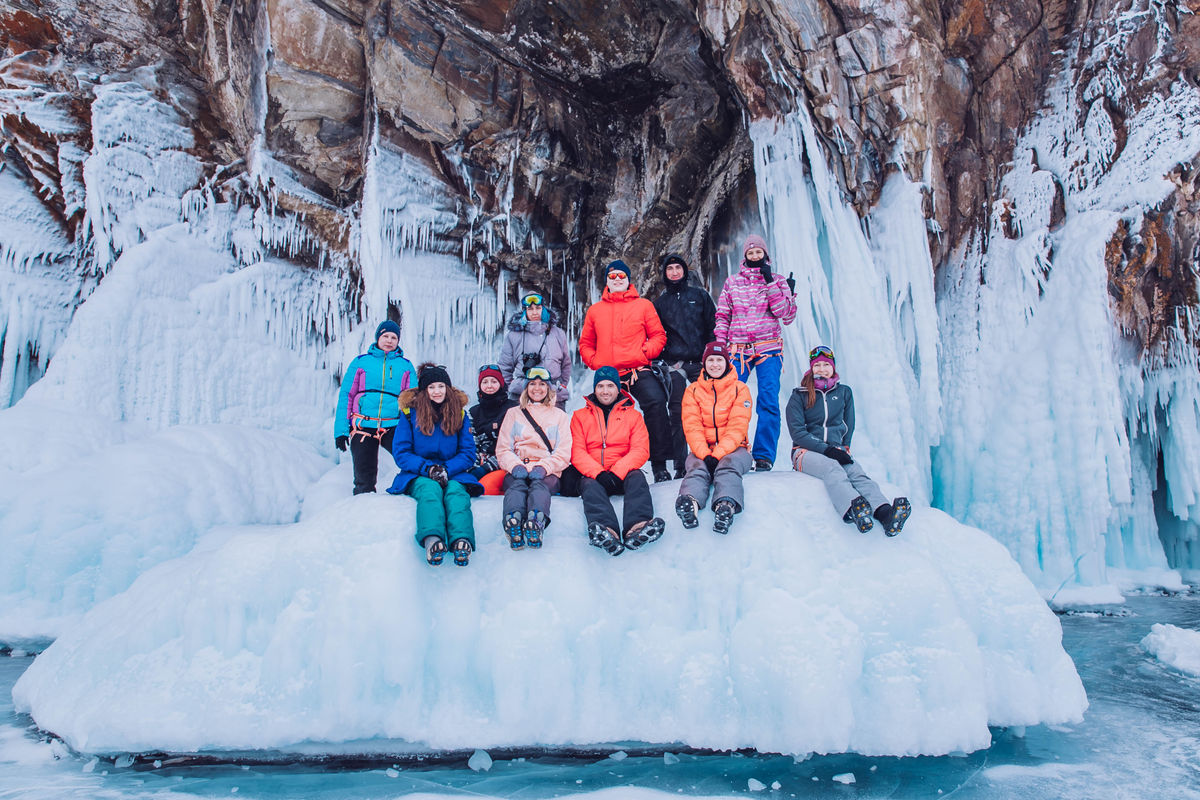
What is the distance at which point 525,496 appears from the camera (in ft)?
12.6

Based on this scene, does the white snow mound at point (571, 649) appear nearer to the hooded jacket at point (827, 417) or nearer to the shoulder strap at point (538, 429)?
the shoulder strap at point (538, 429)

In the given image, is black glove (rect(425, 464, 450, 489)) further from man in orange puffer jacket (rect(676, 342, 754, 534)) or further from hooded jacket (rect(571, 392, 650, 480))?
man in orange puffer jacket (rect(676, 342, 754, 534))

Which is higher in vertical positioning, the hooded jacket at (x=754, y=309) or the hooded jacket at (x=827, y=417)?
the hooded jacket at (x=754, y=309)

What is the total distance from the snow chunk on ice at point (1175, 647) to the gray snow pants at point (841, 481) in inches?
131

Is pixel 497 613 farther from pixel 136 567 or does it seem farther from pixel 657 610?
pixel 136 567

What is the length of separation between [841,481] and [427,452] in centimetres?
250

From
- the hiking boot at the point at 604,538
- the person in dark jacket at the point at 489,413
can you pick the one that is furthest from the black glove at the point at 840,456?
the person in dark jacket at the point at 489,413

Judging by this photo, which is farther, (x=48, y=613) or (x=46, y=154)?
(x=46, y=154)

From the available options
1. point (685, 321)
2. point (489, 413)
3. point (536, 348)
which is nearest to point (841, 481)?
point (685, 321)

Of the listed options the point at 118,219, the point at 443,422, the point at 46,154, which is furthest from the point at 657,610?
the point at 46,154

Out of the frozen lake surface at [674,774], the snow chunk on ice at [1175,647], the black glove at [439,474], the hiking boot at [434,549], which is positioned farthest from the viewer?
the snow chunk on ice at [1175,647]

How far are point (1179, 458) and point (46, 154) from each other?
15.2 meters

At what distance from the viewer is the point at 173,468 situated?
696 centimetres

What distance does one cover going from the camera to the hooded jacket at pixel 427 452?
4.11 m
